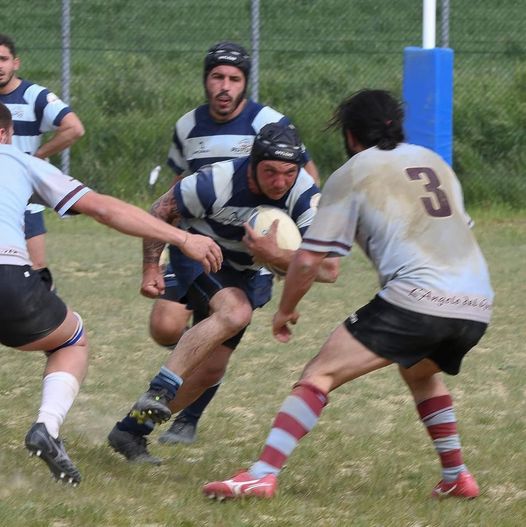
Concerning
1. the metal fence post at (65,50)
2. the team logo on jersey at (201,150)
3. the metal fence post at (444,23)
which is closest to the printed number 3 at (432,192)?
the team logo on jersey at (201,150)

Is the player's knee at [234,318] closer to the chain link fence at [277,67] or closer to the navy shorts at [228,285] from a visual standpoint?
the navy shorts at [228,285]

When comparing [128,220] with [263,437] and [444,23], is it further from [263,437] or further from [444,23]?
[444,23]

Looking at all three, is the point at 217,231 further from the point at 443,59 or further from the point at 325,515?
the point at 443,59

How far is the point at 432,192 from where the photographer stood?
15.7 ft

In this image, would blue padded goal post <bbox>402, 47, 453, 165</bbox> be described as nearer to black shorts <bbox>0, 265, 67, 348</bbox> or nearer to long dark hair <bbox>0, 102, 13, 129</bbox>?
long dark hair <bbox>0, 102, 13, 129</bbox>

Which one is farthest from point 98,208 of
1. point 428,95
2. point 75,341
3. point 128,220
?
point 428,95

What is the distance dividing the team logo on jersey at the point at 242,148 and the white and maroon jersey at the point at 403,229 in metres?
1.67

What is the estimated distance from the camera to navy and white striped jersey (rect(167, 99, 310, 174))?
6.43 meters

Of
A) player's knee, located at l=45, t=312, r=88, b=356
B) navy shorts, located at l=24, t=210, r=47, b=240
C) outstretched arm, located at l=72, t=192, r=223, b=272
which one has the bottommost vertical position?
navy shorts, located at l=24, t=210, r=47, b=240

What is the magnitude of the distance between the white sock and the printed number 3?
1591mm

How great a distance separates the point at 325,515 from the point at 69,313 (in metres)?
1.32

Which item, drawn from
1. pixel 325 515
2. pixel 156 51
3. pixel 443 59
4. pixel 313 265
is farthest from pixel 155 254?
pixel 156 51

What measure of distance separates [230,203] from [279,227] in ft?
0.99

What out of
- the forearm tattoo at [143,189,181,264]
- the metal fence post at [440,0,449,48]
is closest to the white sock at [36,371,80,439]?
the forearm tattoo at [143,189,181,264]
